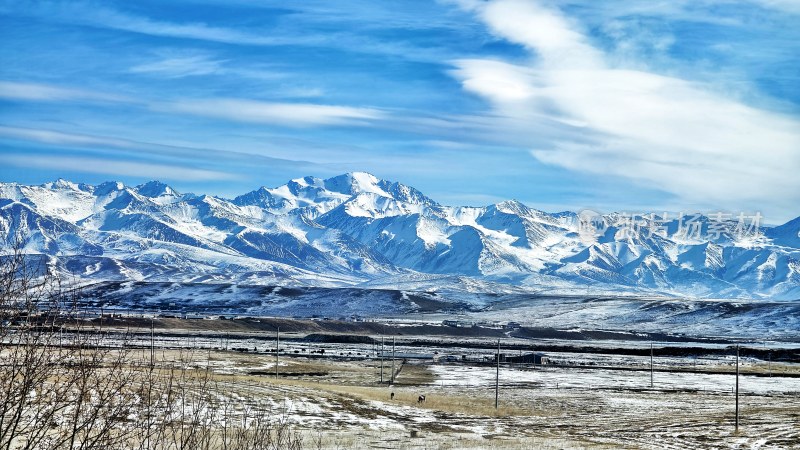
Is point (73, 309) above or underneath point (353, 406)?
above

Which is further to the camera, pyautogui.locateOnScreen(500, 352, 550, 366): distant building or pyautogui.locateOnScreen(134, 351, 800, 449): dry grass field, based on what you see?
pyautogui.locateOnScreen(500, 352, 550, 366): distant building

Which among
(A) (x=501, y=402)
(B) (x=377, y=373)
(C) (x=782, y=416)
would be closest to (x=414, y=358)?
(B) (x=377, y=373)

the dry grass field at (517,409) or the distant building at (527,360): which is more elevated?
the distant building at (527,360)

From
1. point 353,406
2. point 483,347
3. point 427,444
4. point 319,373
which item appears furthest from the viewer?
point 483,347

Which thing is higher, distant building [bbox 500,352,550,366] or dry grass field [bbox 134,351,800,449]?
distant building [bbox 500,352,550,366]

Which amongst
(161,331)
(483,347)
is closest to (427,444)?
(483,347)

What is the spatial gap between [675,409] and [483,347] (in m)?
101

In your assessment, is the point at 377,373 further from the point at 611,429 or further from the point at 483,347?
the point at 483,347

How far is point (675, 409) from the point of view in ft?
233

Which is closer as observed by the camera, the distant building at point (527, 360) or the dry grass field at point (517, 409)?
the dry grass field at point (517, 409)

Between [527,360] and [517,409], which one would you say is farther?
[527,360]

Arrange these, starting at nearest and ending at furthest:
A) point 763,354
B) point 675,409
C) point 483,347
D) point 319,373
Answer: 1. point 675,409
2. point 319,373
3. point 763,354
4. point 483,347

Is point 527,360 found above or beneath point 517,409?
above

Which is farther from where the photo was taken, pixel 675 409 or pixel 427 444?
pixel 675 409
